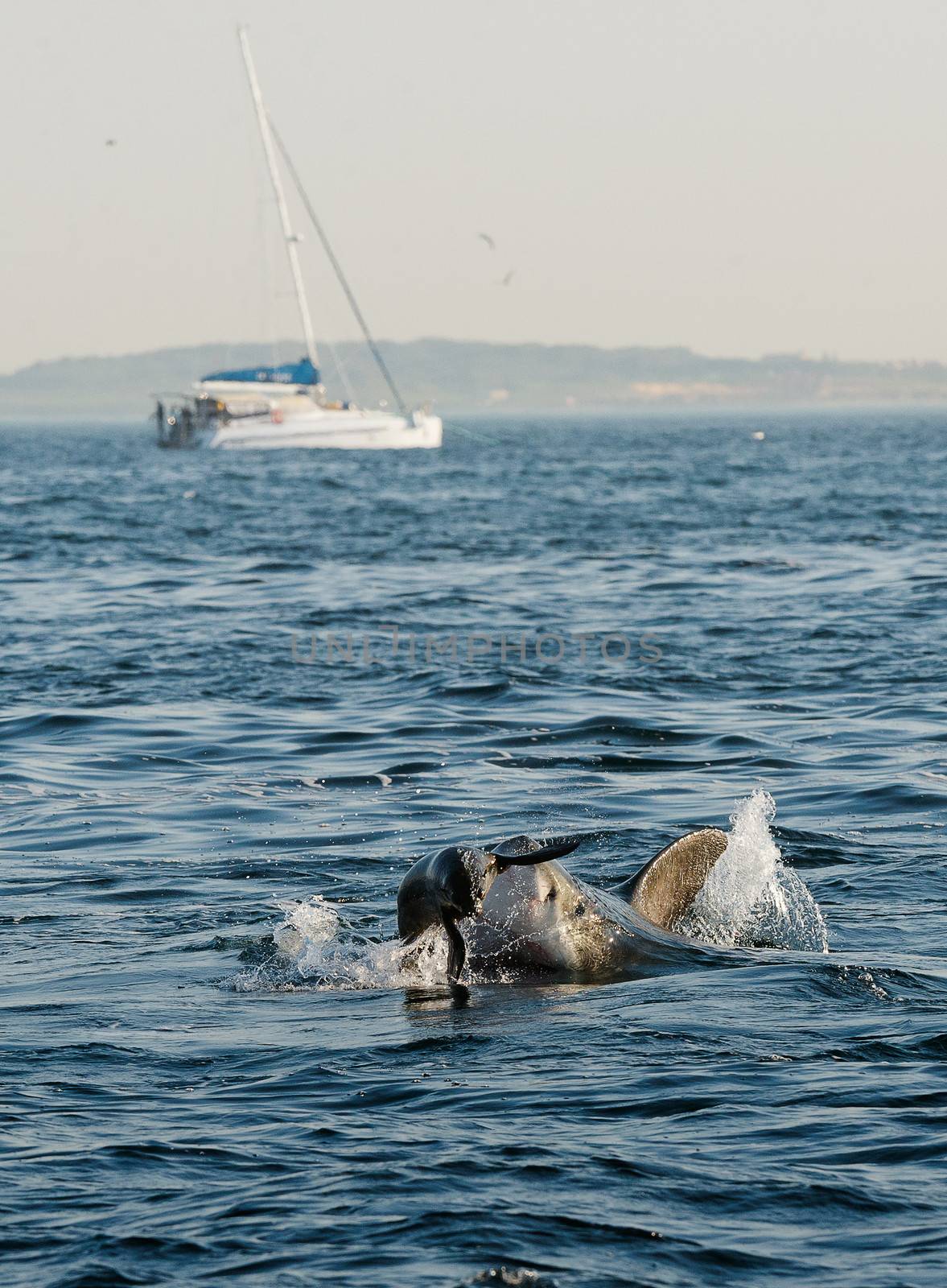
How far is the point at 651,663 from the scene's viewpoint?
21094 millimetres

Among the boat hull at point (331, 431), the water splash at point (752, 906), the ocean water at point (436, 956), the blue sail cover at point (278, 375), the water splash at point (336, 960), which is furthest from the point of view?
the blue sail cover at point (278, 375)

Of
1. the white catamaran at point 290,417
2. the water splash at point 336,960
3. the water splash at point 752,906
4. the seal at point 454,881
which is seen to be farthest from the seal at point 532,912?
the white catamaran at point 290,417

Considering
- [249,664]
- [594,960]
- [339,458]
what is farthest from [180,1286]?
[339,458]

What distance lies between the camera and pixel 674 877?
31.7 ft

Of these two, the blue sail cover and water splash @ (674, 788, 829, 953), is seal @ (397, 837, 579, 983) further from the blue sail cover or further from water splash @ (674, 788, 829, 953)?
the blue sail cover

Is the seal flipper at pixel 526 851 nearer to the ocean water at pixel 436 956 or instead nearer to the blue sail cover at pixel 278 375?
the ocean water at pixel 436 956

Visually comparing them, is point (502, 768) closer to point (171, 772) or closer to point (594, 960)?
point (171, 772)

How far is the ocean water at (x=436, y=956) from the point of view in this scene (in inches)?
242

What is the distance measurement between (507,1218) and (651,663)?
1521 cm

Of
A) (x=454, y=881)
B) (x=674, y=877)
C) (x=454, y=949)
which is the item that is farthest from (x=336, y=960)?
(x=674, y=877)

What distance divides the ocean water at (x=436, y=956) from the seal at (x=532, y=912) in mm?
195

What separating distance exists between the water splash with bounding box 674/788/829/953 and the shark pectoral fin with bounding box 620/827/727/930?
0.08 meters

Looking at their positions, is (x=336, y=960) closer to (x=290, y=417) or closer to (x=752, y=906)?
(x=752, y=906)

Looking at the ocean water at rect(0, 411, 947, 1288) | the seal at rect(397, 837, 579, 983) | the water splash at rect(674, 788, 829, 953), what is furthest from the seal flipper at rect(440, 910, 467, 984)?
the water splash at rect(674, 788, 829, 953)
